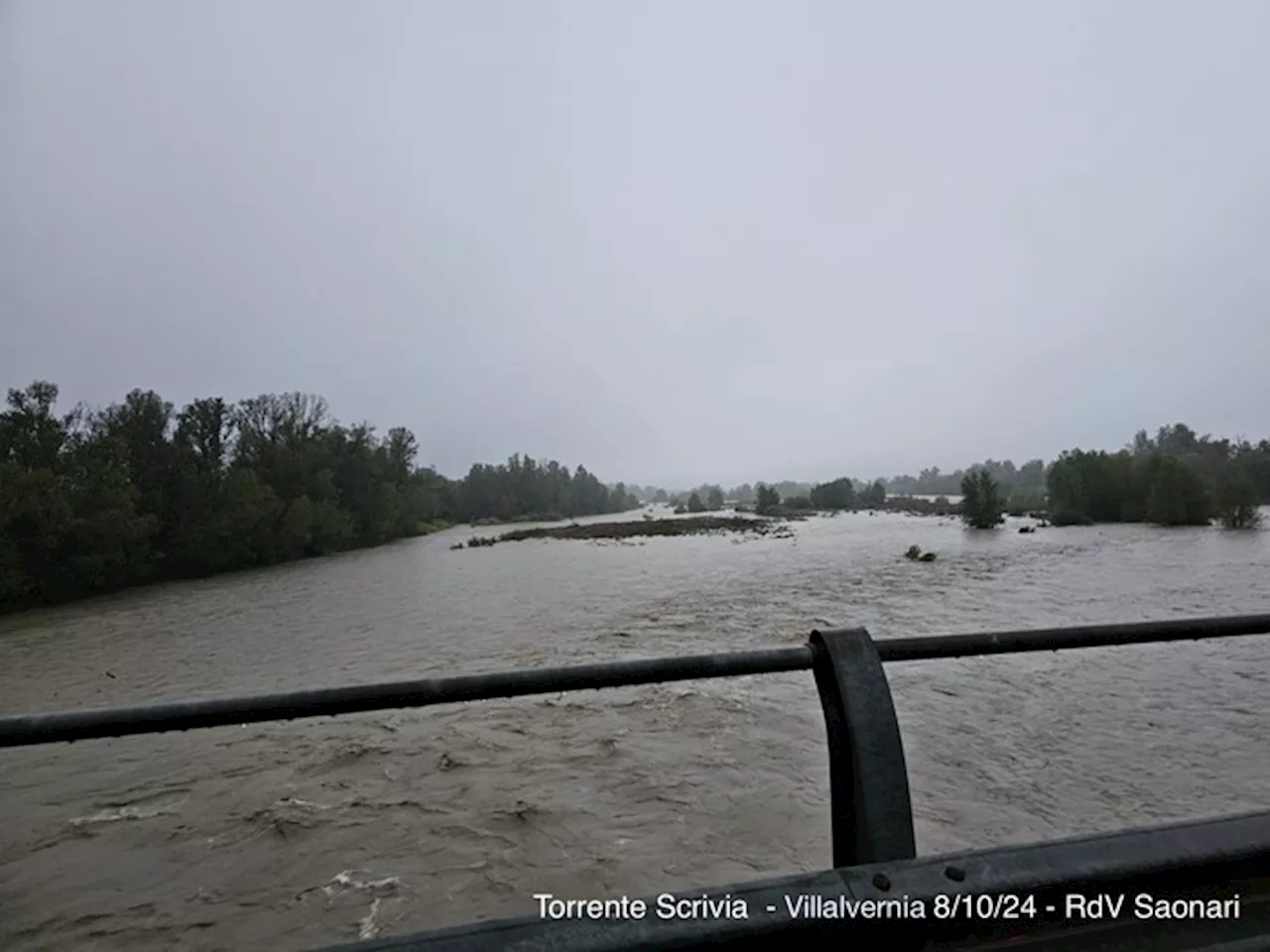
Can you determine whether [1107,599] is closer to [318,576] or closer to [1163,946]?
[1163,946]

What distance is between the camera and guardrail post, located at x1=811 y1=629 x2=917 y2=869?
3.97 feet

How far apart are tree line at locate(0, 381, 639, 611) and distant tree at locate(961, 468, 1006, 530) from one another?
4899 cm

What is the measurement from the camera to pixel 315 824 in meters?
5.20

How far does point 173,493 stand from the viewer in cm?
3441

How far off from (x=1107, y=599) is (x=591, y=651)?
13.4m

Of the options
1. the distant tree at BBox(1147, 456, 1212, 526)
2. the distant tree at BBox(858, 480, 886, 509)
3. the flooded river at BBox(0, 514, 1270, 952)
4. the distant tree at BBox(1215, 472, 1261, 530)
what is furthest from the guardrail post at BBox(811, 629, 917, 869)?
the distant tree at BBox(858, 480, 886, 509)

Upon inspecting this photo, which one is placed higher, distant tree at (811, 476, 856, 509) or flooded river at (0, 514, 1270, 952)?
distant tree at (811, 476, 856, 509)

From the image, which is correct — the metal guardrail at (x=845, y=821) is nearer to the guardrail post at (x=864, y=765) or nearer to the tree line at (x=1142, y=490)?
the guardrail post at (x=864, y=765)

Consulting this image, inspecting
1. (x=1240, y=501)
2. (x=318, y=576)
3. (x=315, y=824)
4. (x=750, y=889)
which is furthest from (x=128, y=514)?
(x=1240, y=501)

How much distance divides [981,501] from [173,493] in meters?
56.0

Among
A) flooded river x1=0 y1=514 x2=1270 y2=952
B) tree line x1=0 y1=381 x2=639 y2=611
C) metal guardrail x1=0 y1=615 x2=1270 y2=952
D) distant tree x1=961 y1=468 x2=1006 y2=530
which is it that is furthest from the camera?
distant tree x1=961 y1=468 x2=1006 y2=530

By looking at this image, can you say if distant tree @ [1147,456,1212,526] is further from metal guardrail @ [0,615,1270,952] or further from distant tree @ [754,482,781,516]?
metal guardrail @ [0,615,1270,952]

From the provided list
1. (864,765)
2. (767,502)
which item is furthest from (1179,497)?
(864,765)

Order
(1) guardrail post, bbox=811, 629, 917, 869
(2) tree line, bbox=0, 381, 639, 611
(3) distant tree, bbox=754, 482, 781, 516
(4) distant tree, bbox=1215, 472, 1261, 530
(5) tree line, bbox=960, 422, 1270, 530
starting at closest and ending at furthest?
(1) guardrail post, bbox=811, 629, 917, 869 < (2) tree line, bbox=0, 381, 639, 611 < (4) distant tree, bbox=1215, 472, 1261, 530 < (5) tree line, bbox=960, 422, 1270, 530 < (3) distant tree, bbox=754, 482, 781, 516
